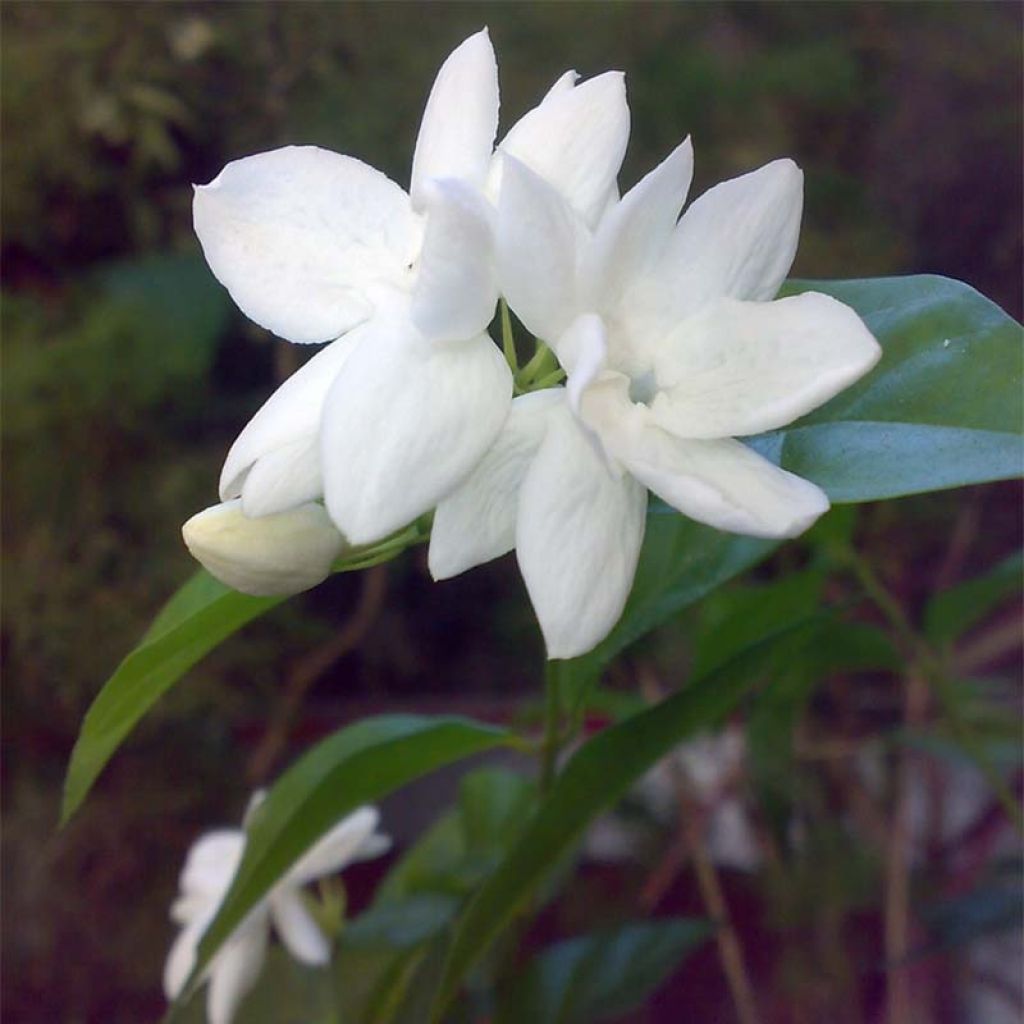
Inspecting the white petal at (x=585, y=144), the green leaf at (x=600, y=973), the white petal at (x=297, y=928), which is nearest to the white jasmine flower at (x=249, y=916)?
the white petal at (x=297, y=928)

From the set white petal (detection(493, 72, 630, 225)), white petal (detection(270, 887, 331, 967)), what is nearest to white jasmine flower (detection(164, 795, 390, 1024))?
white petal (detection(270, 887, 331, 967))

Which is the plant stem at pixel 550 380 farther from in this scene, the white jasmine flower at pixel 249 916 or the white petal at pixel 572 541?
the white jasmine flower at pixel 249 916

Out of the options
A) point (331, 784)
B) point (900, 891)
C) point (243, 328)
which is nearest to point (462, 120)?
point (331, 784)

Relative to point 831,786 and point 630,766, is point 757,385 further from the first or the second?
point 831,786

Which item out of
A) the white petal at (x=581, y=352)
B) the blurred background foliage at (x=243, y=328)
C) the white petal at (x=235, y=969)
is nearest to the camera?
the white petal at (x=581, y=352)

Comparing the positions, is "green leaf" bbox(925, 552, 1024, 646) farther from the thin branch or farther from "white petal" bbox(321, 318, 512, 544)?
"white petal" bbox(321, 318, 512, 544)

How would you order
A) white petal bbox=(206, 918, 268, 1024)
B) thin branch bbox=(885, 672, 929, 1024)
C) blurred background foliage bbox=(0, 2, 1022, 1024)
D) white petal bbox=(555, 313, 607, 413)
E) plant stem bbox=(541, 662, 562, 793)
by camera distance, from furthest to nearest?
1. blurred background foliage bbox=(0, 2, 1022, 1024)
2. thin branch bbox=(885, 672, 929, 1024)
3. white petal bbox=(206, 918, 268, 1024)
4. plant stem bbox=(541, 662, 562, 793)
5. white petal bbox=(555, 313, 607, 413)

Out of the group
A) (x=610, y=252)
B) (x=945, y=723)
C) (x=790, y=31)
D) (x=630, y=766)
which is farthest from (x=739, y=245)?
(x=790, y=31)
